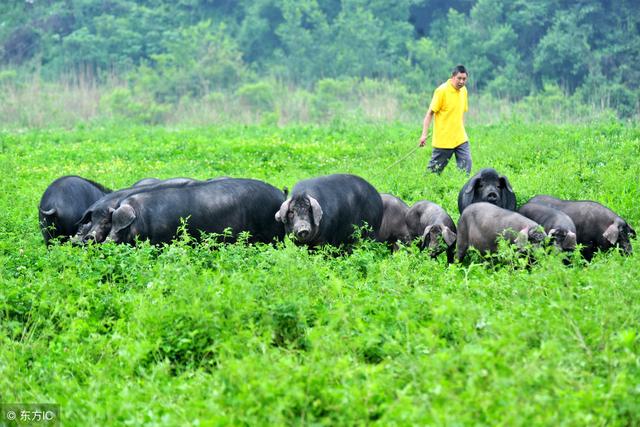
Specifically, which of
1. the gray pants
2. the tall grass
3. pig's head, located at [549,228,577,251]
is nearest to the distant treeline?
the tall grass

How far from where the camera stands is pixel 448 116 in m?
13.0

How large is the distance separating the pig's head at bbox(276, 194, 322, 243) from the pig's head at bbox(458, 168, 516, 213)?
6.05ft

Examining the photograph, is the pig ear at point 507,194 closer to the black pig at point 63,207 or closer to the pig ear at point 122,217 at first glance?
the pig ear at point 122,217

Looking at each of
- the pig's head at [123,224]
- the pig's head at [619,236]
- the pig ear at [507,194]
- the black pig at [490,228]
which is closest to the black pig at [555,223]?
the black pig at [490,228]

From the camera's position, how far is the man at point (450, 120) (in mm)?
12984

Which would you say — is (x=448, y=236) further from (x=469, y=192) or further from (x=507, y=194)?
(x=507, y=194)

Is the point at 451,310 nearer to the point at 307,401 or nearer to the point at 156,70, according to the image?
the point at 307,401

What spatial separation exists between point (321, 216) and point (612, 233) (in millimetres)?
2758

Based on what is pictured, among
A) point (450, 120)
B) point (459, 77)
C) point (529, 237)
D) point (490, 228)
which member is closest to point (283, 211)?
point (490, 228)

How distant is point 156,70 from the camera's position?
3869 centimetres

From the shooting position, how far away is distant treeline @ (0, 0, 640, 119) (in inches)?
1355

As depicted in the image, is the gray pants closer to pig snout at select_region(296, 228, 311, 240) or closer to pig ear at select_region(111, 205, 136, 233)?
pig snout at select_region(296, 228, 311, 240)

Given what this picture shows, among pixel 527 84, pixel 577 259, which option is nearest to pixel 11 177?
pixel 577 259

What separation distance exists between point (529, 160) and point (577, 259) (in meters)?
7.35
